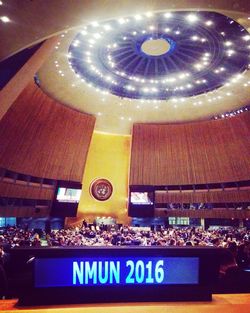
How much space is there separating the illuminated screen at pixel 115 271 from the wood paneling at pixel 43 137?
14.3 metres

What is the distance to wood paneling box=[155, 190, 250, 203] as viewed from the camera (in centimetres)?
2235

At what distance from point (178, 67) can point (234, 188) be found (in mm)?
10632

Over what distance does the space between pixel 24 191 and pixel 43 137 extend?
3.81 metres

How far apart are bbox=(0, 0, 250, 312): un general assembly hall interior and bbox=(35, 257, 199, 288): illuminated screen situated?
5.24 meters

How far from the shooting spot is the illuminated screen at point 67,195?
74.7ft

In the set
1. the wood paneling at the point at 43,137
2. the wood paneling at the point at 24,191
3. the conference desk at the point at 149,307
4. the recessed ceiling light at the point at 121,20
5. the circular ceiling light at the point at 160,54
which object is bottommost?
the conference desk at the point at 149,307

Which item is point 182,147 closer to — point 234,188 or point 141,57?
point 234,188

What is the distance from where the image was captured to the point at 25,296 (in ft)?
11.1

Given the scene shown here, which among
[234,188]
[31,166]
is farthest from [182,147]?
[31,166]

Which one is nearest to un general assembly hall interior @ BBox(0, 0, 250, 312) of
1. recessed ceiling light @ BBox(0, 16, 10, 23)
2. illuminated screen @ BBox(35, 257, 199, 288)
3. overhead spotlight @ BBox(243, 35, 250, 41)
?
overhead spotlight @ BBox(243, 35, 250, 41)

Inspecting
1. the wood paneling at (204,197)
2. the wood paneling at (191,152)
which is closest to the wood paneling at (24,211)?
the wood paneling at (191,152)

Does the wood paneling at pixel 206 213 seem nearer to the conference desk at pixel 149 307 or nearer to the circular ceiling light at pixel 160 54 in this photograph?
the circular ceiling light at pixel 160 54

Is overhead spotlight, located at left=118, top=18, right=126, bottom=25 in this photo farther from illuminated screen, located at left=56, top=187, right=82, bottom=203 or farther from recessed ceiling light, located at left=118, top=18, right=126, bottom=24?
illuminated screen, located at left=56, top=187, right=82, bottom=203

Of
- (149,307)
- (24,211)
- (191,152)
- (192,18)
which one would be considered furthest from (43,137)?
(149,307)
